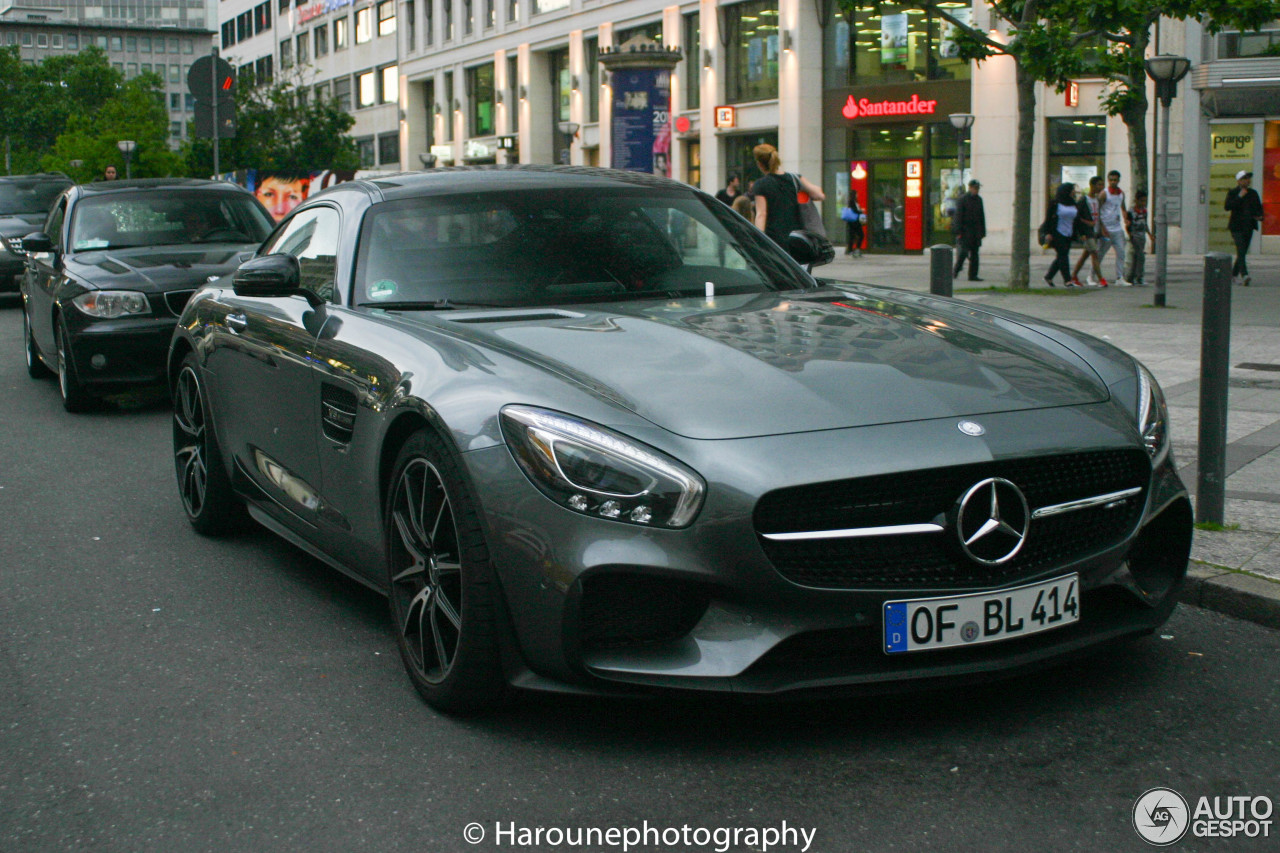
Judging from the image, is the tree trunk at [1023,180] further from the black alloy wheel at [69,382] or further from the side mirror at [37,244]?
the black alloy wheel at [69,382]

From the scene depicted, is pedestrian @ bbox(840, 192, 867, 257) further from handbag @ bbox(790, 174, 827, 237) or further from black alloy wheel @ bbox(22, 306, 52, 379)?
black alloy wheel @ bbox(22, 306, 52, 379)

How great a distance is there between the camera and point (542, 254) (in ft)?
15.1

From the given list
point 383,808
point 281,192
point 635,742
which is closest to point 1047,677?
point 635,742

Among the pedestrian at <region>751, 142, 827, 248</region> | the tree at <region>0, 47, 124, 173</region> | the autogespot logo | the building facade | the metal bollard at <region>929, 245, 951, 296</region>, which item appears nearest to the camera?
the autogespot logo

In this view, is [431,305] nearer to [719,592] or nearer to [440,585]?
[440,585]

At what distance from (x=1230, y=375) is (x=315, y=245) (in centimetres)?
743

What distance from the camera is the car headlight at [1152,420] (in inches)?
145

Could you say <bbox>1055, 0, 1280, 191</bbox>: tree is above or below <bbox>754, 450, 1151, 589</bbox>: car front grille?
above

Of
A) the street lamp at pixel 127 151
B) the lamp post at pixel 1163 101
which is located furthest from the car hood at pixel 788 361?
the street lamp at pixel 127 151

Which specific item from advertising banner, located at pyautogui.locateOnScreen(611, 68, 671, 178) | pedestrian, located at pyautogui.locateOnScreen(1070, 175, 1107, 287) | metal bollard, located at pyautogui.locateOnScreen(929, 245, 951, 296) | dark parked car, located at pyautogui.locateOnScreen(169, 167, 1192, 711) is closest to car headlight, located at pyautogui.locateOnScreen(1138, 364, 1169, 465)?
dark parked car, located at pyautogui.locateOnScreen(169, 167, 1192, 711)

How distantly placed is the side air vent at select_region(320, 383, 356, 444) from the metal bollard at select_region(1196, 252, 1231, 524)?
9.58 ft

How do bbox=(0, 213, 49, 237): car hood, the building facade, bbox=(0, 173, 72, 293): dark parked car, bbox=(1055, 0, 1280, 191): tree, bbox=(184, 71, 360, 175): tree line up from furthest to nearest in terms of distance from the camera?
the building facade, bbox=(184, 71, 360, 175): tree, bbox=(0, 173, 72, 293): dark parked car, bbox=(0, 213, 49, 237): car hood, bbox=(1055, 0, 1280, 191): tree

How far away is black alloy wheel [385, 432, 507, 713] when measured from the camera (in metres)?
3.39

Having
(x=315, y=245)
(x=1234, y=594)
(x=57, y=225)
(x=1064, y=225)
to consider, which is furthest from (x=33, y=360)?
(x=1064, y=225)
